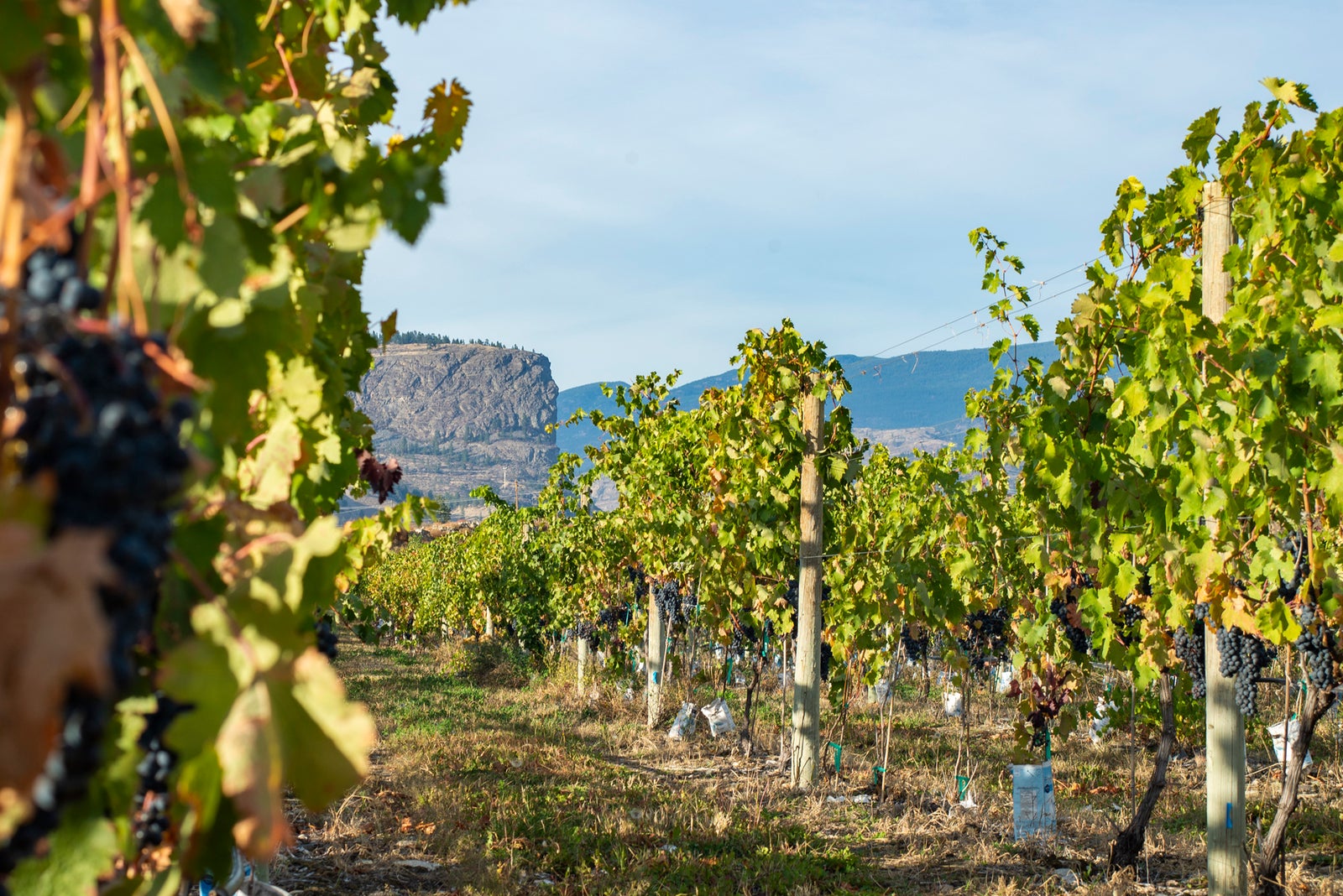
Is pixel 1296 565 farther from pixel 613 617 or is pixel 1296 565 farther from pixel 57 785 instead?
pixel 613 617

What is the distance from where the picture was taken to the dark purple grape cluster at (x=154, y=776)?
3.93ft

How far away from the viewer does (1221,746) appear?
4.29 meters

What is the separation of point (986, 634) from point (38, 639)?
11.2 metres

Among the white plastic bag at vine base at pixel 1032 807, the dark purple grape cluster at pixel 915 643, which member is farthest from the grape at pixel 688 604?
the white plastic bag at vine base at pixel 1032 807

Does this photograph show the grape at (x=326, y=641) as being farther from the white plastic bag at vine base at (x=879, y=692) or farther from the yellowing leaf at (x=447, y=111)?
the white plastic bag at vine base at (x=879, y=692)

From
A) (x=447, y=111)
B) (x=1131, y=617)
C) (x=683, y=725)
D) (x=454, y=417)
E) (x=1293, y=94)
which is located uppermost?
(x=454, y=417)

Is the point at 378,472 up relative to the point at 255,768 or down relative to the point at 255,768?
up

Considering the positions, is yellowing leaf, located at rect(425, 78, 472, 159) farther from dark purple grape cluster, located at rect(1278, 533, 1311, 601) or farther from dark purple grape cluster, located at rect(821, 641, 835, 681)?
dark purple grape cluster, located at rect(821, 641, 835, 681)

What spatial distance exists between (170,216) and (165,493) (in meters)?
0.32

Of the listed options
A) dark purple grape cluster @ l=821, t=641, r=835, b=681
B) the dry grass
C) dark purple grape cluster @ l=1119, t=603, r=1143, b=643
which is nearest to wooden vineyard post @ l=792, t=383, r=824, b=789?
the dry grass

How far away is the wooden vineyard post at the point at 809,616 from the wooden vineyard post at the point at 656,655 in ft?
11.6

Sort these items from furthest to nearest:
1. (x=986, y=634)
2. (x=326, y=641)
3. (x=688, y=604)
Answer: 1. (x=688, y=604)
2. (x=986, y=634)
3. (x=326, y=641)

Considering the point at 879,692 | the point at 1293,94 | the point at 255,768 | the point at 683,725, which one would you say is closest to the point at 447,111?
the point at 255,768

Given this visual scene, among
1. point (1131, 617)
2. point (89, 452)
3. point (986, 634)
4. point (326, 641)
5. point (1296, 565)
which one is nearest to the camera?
point (89, 452)
